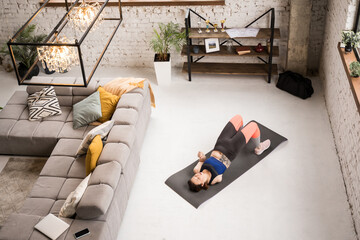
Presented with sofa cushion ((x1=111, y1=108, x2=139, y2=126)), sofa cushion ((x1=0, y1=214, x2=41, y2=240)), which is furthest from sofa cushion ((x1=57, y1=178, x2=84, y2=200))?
sofa cushion ((x1=111, y1=108, x2=139, y2=126))

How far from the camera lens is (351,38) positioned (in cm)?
538

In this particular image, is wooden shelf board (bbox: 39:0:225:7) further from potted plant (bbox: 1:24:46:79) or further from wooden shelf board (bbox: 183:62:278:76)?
wooden shelf board (bbox: 183:62:278:76)

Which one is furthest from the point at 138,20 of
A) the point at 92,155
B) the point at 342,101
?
the point at 342,101

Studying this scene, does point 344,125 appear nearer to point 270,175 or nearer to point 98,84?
point 270,175

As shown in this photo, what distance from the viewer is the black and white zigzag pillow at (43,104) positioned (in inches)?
229

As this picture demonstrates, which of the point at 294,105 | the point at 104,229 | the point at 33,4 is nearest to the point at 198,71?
the point at 294,105

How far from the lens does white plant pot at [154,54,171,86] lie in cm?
692

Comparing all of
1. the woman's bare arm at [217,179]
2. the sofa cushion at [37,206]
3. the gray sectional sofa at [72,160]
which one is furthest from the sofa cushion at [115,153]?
the woman's bare arm at [217,179]

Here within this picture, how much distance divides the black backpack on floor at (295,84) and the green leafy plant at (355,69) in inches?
59.8

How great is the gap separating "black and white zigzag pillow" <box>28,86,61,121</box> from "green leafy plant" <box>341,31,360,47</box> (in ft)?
13.0

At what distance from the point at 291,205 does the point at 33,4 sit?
17.6 ft

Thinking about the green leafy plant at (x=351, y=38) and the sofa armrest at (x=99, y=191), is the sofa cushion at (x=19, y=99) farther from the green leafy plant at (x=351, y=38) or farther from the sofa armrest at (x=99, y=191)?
the green leafy plant at (x=351, y=38)

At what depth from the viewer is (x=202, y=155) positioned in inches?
209

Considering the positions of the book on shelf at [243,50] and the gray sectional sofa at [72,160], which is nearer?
Answer: the gray sectional sofa at [72,160]
